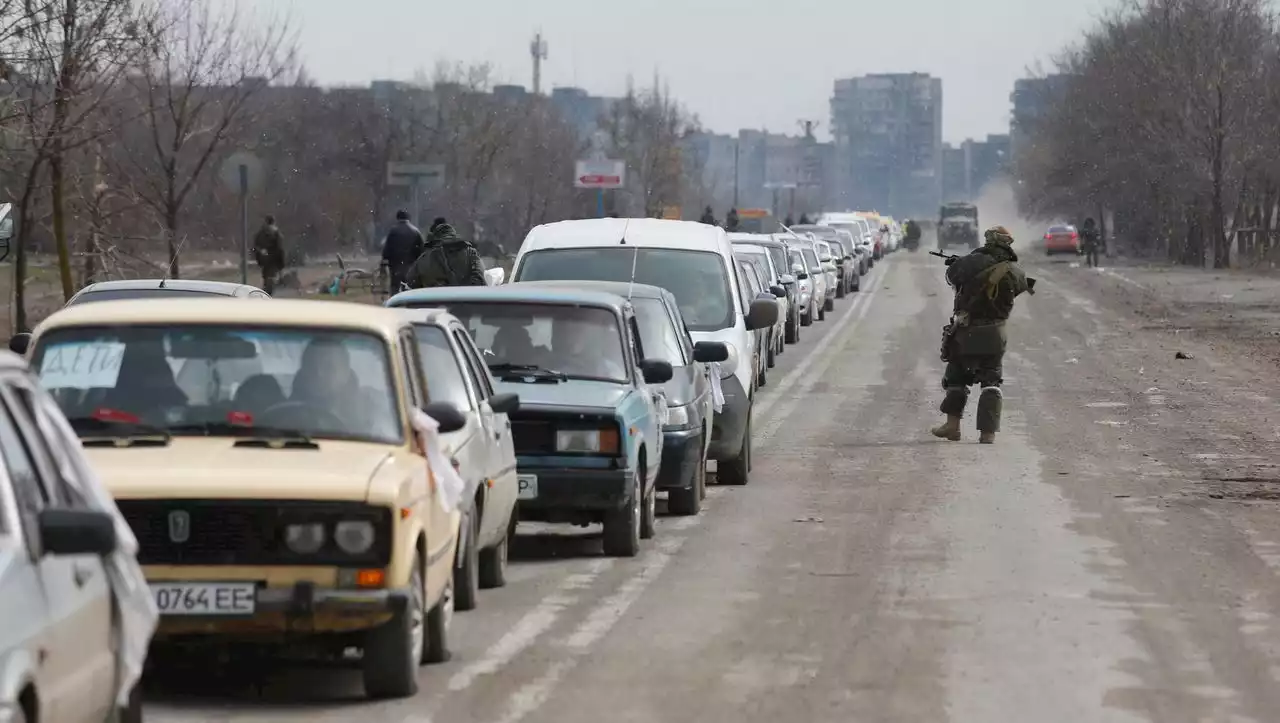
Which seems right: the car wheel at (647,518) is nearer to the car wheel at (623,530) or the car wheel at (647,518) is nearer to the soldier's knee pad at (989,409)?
the car wheel at (623,530)

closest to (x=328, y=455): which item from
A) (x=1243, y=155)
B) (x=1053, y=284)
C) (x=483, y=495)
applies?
(x=483, y=495)

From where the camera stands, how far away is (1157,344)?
37562mm

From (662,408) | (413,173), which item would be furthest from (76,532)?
(413,173)

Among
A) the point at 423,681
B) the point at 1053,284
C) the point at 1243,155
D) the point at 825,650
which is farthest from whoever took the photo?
the point at 1243,155

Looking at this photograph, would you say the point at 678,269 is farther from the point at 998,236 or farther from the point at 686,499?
the point at 686,499

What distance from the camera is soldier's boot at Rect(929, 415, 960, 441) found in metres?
21.2

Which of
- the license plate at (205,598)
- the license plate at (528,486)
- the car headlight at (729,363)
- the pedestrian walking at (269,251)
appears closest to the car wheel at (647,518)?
the license plate at (528,486)

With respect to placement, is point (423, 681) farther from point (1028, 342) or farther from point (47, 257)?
point (47, 257)

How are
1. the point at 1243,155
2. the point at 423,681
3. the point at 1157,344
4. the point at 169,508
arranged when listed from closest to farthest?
the point at 169,508 < the point at 423,681 < the point at 1157,344 < the point at 1243,155

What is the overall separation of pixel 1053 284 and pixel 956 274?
45133mm

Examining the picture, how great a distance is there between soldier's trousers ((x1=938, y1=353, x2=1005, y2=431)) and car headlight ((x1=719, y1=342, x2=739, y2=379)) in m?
3.87

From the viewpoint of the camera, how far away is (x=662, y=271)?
18.7 m

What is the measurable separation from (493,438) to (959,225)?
9824 centimetres

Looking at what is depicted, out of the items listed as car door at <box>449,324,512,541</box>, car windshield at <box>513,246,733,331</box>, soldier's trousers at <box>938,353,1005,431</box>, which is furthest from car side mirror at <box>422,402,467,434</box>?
soldier's trousers at <box>938,353,1005,431</box>
